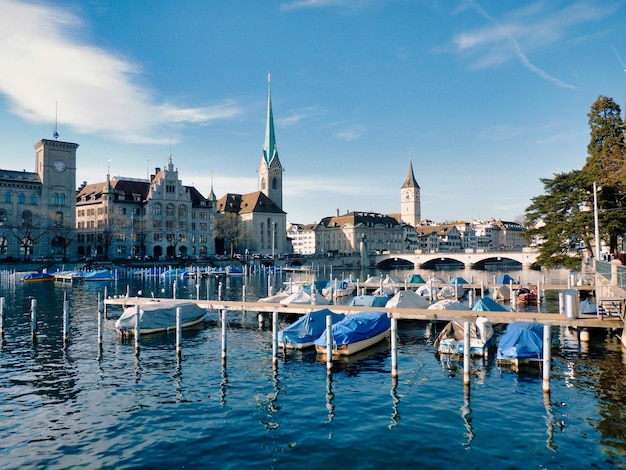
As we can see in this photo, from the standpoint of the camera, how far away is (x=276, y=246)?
17675 centimetres

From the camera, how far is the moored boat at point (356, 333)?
104 feet

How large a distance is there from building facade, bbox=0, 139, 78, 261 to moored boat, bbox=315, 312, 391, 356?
9890 cm

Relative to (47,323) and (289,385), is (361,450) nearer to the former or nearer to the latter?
(289,385)

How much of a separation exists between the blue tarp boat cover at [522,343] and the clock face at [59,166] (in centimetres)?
12011

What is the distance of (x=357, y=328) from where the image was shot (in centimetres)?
3262

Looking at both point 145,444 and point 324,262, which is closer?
point 145,444

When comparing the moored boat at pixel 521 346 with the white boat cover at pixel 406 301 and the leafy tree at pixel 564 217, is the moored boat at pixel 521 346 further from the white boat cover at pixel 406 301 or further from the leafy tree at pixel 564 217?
the leafy tree at pixel 564 217

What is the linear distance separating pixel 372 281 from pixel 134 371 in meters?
61.3

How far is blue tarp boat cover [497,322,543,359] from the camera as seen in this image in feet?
92.7

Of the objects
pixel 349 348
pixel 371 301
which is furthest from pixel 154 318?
pixel 371 301

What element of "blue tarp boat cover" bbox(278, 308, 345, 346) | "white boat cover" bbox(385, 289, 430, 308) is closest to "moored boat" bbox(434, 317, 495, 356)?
"blue tarp boat cover" bbox(278, 308, 345, 346)

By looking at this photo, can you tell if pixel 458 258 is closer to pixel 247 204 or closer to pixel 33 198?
pixel 247 204

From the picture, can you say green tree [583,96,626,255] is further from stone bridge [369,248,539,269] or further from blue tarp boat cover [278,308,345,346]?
stone bridge [369,248,539,269]

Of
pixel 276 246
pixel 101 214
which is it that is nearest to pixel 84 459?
pixel 101 214
